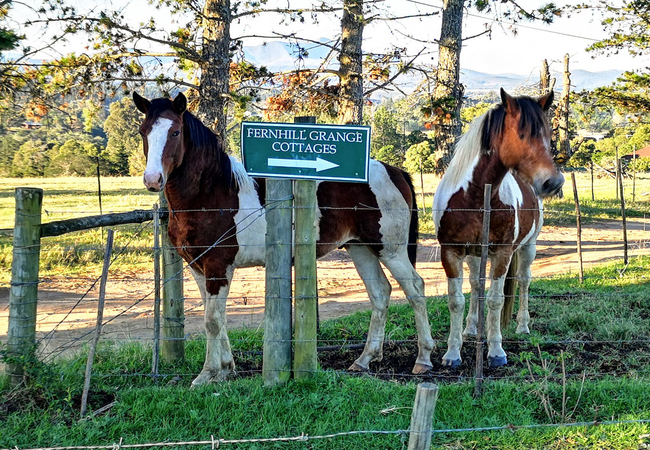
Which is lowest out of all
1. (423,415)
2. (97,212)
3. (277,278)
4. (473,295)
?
(423,415)

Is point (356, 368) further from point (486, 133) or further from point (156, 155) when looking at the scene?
point (156, 155)

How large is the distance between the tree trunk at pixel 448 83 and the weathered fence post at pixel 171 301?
726 cm

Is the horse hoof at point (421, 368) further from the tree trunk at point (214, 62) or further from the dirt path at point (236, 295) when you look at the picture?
the tree trunk at point (214, 62)

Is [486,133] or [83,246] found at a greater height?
[486,133]

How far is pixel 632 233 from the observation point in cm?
1728

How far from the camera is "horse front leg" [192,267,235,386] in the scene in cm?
513

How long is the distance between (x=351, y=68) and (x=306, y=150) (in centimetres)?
716

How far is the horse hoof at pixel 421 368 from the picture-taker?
5.67m

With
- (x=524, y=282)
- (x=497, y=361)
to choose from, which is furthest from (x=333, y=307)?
(x=497, y=361)

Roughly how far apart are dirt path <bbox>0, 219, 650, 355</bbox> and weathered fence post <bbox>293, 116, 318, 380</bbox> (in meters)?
1.59

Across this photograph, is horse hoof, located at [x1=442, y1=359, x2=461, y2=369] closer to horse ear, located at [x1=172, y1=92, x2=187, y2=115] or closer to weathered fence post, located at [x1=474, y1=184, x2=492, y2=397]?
weathered fence post, located at [x1=474, y1=184, x2=492, y2=397]

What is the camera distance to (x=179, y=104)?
494 centimetres

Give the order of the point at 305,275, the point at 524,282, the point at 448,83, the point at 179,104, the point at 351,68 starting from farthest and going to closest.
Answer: the point at 448,83 < the point at 351,68 < the point at 524,282 < the point at 179,104 < the point at 305,275

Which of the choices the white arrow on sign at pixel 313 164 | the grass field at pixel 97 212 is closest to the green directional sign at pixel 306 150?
the white arrow on sign at pixel 313 164
